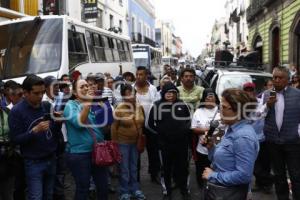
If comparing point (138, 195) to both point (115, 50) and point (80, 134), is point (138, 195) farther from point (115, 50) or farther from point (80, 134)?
point (115, 50)

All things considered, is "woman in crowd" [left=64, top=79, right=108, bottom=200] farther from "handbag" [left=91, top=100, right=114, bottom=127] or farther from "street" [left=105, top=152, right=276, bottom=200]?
"street" [left=105, top=152, right=276, bottom=200]

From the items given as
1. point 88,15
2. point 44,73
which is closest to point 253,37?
point 88,15

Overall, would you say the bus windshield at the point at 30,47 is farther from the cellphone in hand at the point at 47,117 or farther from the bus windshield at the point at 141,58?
the bus windshield at the point at 141,58

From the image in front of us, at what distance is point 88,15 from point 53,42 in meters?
13.1

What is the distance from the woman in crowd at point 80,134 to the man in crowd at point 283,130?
232 centimetres

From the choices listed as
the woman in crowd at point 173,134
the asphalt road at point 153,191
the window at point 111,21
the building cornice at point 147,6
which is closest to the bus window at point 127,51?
the window at point 111,21

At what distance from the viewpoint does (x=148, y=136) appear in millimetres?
7648

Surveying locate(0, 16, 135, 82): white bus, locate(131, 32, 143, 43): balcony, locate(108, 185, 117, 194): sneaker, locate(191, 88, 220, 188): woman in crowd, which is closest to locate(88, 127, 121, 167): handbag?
locate(191, 88, 220, 188): woman in crowd

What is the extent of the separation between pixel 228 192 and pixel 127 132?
3.00 m

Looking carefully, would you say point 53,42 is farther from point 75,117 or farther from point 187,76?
point 75,117

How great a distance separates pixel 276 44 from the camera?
26484 mm

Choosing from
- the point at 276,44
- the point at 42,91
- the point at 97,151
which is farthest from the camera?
the point at 276,44

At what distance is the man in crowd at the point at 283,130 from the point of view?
5.68 metres

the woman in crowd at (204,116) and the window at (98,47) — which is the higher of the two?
the window at (98,47)
